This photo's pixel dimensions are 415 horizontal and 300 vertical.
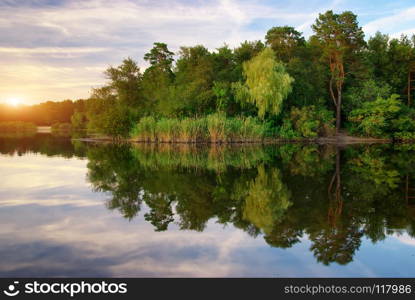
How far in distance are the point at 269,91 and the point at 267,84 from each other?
566 millimetres

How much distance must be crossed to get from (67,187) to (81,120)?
59768 millimetres

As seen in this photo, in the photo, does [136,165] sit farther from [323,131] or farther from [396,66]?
[396,66]

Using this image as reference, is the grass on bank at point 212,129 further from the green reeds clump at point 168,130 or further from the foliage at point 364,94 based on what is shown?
the foliage at point 364,94

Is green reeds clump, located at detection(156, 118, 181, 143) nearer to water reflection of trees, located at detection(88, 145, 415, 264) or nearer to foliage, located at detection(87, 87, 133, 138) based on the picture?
foliage, located at detection(87, 87, 133, 138)

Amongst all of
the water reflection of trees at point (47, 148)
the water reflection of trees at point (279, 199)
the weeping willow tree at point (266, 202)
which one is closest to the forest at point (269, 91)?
the water reflection of trees at point (47, 148)

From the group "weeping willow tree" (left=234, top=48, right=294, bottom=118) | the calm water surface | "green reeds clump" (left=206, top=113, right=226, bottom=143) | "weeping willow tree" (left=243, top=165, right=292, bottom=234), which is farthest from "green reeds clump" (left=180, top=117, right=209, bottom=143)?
"weeping willow tree" (left=243, top=165, right=292, bottom=234)

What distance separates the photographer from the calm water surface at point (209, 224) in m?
5.25

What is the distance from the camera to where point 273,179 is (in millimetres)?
12078

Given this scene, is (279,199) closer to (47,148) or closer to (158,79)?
(47,148)

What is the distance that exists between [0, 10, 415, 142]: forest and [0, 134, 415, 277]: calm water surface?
717 inches

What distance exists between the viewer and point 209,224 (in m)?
7.41

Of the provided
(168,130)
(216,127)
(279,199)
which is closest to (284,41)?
(216,127)

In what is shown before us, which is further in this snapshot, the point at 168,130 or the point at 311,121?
the point at 311,121

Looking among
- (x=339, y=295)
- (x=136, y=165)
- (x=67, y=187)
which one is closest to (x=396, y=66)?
(x=136, y=165)
